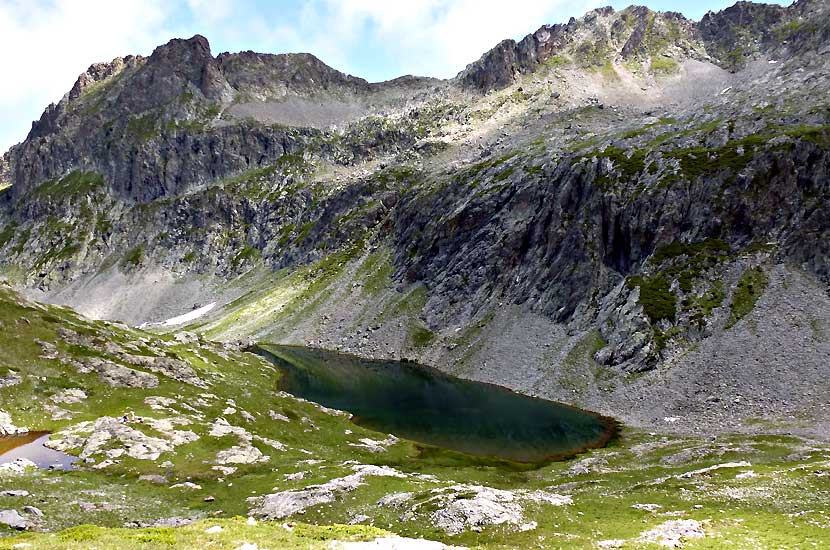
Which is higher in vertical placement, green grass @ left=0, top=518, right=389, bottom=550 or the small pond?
green grass @ left=0, top=518, right=389, bottom=550

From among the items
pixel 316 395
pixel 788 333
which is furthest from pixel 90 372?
pixel 788 333

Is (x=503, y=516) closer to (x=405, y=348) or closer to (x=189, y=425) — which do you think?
(x=189, y=425)

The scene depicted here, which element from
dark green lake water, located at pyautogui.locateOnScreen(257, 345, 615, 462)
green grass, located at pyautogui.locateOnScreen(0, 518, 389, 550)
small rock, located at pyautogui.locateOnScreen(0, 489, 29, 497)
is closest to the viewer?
green grass, located at pyautogui.locateOnScreen(0, 518, 389, 550)

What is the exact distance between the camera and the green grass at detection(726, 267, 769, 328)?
4225 inches

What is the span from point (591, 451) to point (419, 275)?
114515mm

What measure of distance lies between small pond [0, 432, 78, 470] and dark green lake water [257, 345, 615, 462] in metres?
47.0

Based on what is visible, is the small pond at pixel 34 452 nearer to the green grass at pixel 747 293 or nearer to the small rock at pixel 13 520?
the small rock at pixel 13 520

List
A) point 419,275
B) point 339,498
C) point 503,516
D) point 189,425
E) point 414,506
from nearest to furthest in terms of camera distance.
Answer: point 503,516
point 414,506
point 339,498
point 189,425
point 419,275

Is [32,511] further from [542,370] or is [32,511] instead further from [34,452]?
[542,370]

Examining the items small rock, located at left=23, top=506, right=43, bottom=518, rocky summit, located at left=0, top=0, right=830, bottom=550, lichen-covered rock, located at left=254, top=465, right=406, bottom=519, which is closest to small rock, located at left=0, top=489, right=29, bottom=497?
rocky summit, located at left=0, top=0, right=830, bottom=550

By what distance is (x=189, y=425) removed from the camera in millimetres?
65875

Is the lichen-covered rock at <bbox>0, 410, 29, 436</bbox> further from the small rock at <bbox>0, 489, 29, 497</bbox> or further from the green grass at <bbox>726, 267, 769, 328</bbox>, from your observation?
the green grass at <bbox>726, 267, 769, 328</bbox>

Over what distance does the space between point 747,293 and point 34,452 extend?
12511 centimetres

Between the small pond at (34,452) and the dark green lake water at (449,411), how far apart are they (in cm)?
4695
